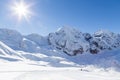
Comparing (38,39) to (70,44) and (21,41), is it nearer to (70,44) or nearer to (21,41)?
(21,41)

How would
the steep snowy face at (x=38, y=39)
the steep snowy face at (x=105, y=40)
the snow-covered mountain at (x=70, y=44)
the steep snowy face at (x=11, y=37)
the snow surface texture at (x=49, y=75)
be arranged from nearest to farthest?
1. the snow surface texture at (x=49, y=75)
2. the steep snowy face at (x=11, y=37)
3. the snow-covered mountain at (x=70, y=44)
4. the steep snowy face at (x=38, y=39)
5. the steep snowy face at (x=105, y=40)

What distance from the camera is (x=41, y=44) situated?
158 m

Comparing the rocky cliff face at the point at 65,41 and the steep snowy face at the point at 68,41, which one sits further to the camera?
the steep snowy face at the point at 68,41

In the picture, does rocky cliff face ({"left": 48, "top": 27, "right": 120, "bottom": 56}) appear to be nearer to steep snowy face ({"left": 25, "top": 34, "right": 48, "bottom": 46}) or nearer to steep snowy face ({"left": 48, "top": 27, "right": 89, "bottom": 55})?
steep snowy face ({"left": 48, "top": 27, "right": 89, "bottom": 55})

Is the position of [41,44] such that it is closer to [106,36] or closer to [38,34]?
[38,34]

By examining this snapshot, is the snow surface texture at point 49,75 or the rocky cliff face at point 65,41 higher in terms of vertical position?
the rocky cliff face at point 65,41

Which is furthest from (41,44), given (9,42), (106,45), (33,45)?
(106,45)

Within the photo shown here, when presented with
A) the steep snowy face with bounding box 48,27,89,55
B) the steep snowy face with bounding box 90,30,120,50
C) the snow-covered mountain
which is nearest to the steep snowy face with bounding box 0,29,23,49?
the snow-covered mountain

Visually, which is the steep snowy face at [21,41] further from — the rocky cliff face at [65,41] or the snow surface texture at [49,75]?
the snow surface texture at [49,75]

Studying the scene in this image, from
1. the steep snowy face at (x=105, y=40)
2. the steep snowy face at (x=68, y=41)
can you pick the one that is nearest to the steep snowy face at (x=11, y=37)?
the steep snowy face at (x=68, y=41)

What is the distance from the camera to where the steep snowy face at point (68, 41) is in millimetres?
161250

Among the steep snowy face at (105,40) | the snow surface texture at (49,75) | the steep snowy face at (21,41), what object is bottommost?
the snow surface texture at (49,75)

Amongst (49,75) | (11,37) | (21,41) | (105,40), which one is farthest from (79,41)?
(49,75)

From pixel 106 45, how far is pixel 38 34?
6206 cm
